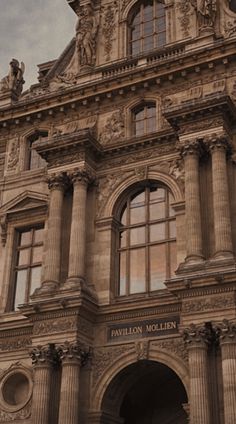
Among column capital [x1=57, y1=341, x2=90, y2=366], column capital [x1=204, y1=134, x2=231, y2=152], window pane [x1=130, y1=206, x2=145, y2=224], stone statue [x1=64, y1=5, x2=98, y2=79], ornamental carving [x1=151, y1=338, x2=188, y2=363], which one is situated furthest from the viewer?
stone statue [x1=64, y1=5, x2=98, y2=79]

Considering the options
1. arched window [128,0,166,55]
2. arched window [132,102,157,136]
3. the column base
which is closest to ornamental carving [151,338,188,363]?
the column base

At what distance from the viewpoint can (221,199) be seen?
2223 cm

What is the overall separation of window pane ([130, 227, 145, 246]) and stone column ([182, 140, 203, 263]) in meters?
2.62

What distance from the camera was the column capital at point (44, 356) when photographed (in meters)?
22.3

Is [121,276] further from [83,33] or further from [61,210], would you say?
[83,33]

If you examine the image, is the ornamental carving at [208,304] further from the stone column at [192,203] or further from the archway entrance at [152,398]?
the archway entrance at [152,398]

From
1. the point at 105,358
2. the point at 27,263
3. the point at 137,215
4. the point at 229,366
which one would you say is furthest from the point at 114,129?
the point at 229,366

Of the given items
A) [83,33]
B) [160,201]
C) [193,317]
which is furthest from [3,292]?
[83,33]

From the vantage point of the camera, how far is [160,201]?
2505cm

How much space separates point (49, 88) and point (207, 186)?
32.2 ft

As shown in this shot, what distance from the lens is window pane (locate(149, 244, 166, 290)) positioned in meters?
23.6

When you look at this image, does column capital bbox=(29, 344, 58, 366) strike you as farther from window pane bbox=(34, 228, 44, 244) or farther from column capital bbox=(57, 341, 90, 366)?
window pane bbox=(34, 228, 44, 244)

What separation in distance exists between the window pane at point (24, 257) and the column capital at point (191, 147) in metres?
7.43

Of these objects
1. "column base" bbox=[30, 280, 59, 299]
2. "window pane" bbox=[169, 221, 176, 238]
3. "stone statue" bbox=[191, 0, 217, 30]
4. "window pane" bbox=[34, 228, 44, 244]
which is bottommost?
"column base" bbox=[30, 280, 59, 299]
